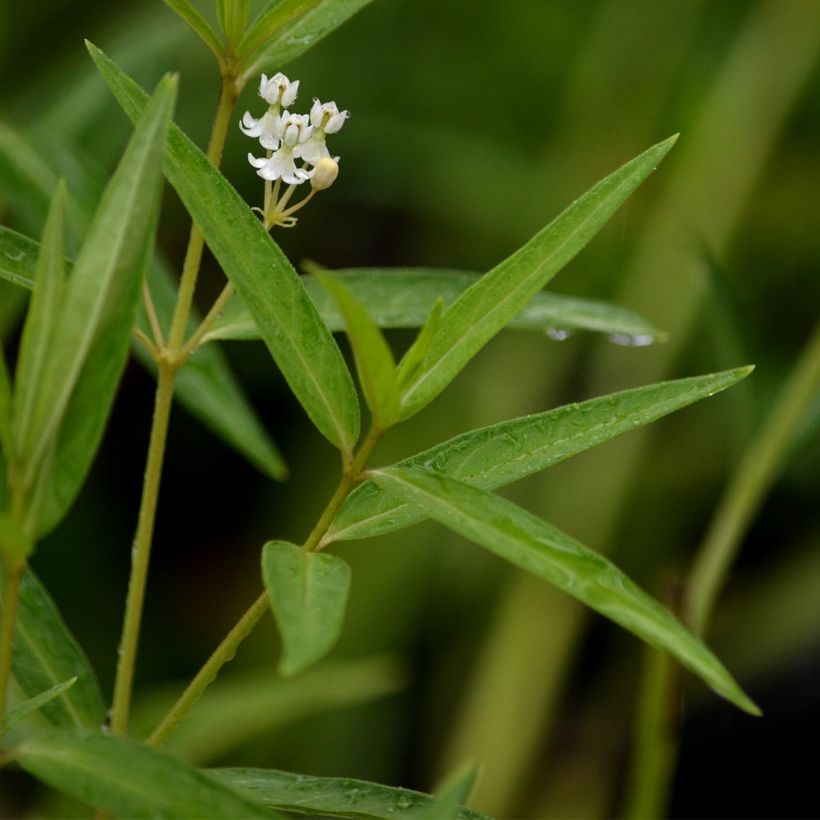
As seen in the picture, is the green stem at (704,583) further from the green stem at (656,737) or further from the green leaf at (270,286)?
the green leaf at (270,286)

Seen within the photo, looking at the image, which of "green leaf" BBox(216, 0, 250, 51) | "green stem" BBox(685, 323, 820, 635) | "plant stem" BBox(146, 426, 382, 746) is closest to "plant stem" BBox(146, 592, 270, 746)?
"plant stem" BBox(146, 426, 382, 746)

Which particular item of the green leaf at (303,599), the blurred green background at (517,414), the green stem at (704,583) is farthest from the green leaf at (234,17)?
the blurred green background at (517,414)

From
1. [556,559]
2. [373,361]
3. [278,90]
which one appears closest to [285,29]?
[278,90]

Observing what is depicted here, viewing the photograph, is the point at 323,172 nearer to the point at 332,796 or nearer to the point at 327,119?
the point at 327,119

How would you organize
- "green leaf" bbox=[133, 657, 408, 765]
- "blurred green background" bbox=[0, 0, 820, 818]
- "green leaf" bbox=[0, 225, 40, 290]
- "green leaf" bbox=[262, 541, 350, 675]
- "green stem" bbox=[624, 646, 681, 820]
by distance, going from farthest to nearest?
"blurred green background" bbox=[0, 0, 820, 818] < "green leaf" bbox=[133, 657, 408, 765] < "green stem" bbox=[624, 646, 681, 820] < "green leaf" bbox=[0, 225, 40, 290] < "green leaf" bbox=[262, 541, 350, 675]

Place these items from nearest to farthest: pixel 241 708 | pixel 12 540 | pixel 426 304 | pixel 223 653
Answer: pixel 12 540, pixel 223 653, pixel 426 304, pixel 241 708

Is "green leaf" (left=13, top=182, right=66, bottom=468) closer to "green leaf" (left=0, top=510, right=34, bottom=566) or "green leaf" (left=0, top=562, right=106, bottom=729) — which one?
"green leaf" (left=0, top=510, right=34, bottom=566)
